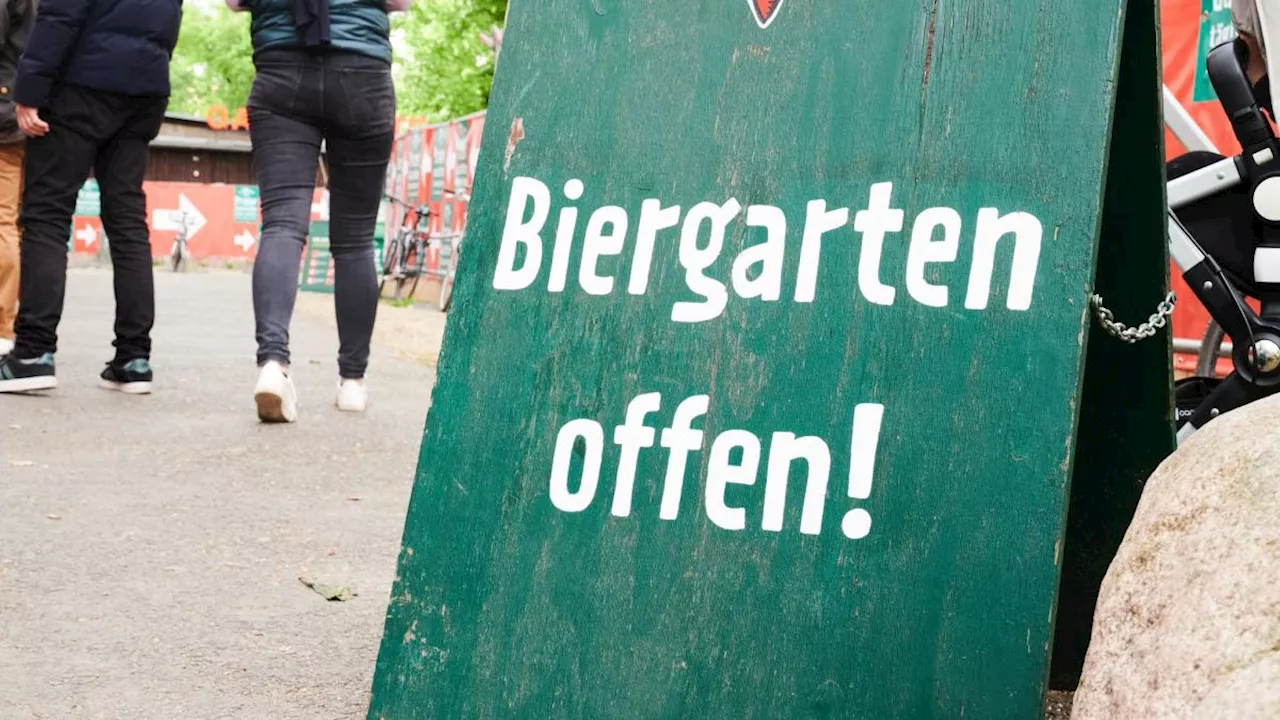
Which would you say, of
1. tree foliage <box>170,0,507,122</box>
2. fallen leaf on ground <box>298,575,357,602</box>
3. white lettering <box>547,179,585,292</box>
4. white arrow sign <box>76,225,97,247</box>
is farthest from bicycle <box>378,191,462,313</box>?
white lettering <box>547,179,585,292</box>

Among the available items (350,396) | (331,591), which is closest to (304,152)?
(350,396)

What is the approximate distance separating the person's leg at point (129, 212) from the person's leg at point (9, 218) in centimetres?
45

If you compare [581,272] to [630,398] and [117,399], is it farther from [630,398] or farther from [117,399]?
[117,399]

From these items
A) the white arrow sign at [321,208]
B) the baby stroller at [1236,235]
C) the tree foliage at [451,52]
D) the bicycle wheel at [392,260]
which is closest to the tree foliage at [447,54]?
the tree foliage at [451,52]

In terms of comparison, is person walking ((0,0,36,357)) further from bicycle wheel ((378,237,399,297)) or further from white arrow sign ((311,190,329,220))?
white arrow sign ((311,190,329,220))

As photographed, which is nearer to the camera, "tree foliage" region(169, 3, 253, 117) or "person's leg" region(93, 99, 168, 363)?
"person's leg" region(93, 99, 168, 363)

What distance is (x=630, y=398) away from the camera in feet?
7.68

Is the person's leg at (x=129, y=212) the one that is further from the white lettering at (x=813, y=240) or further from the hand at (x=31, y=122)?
the white lettering at (x=813, y=240)

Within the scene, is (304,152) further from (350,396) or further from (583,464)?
(583,464)

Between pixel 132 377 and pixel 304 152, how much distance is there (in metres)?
1.47

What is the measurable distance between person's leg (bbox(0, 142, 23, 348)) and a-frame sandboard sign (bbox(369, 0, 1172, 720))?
464 centimetres

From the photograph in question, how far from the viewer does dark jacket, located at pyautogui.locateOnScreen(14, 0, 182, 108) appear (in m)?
5.92

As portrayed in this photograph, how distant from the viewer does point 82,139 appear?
6105 millimetres

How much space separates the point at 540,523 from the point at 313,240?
68.0 feet
